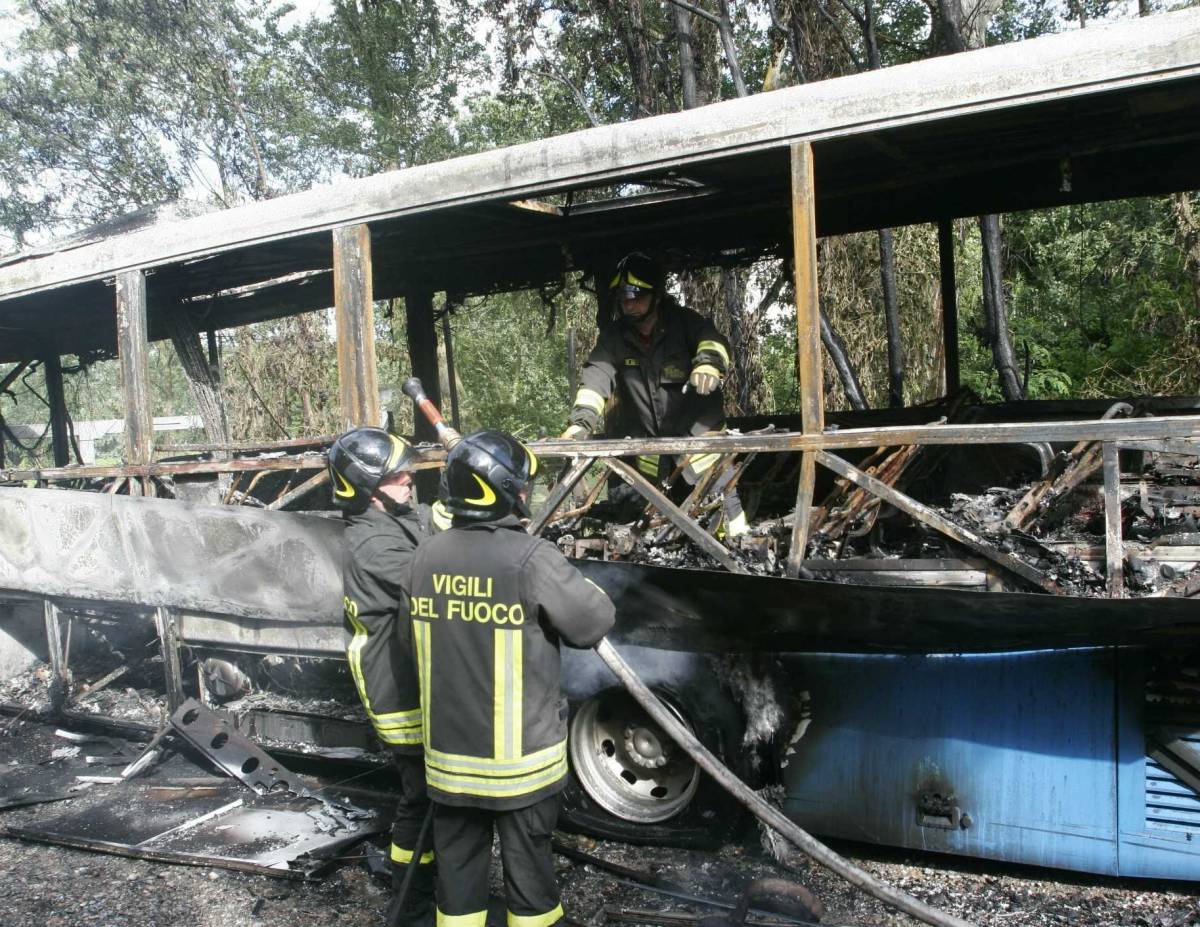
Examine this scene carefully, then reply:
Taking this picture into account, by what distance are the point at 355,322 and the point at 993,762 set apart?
3972 mm

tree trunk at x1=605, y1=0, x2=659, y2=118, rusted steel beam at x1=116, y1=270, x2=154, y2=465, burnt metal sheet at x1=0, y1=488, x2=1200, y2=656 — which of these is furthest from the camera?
tree trunk at x1=605, y1=0, x2=659, y2=118

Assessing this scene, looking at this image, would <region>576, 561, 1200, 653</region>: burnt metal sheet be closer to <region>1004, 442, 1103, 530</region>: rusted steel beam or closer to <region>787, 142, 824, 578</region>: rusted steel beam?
<region>787, 142, 824, 578</region>: rusted steel beam

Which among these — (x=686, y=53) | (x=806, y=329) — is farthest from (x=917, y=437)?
(x=686, y=53)

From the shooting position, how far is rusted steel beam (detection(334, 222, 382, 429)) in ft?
17.7

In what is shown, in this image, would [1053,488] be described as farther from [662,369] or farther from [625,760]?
[662,369]

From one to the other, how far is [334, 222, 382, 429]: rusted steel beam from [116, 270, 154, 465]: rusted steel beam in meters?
1.91

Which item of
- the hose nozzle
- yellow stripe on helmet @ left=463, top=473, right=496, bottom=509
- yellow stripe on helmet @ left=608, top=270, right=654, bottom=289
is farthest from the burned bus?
yellow stripe on helmet @ left=463, top=473, right=496, bottom=509

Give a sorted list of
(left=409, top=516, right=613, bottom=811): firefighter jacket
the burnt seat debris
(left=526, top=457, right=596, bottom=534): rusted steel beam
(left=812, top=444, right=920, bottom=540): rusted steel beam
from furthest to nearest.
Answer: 1. (left=526, top=457, right=596, bottom=534): rusted steel beam
2. (left=812, top=444, right=920, bottom=540): rusted steel beam
3. the burnt seat debris
4. (left=409, top=516, right=613, bottom=811): firefighter jacket

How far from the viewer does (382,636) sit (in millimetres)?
3785

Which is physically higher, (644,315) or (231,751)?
(644,315)

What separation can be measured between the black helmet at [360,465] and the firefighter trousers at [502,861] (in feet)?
4.77

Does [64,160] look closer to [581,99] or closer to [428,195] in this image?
[581,99]

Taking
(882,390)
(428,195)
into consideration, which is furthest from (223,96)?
(428,195)

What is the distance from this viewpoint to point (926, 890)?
3.84 metres
